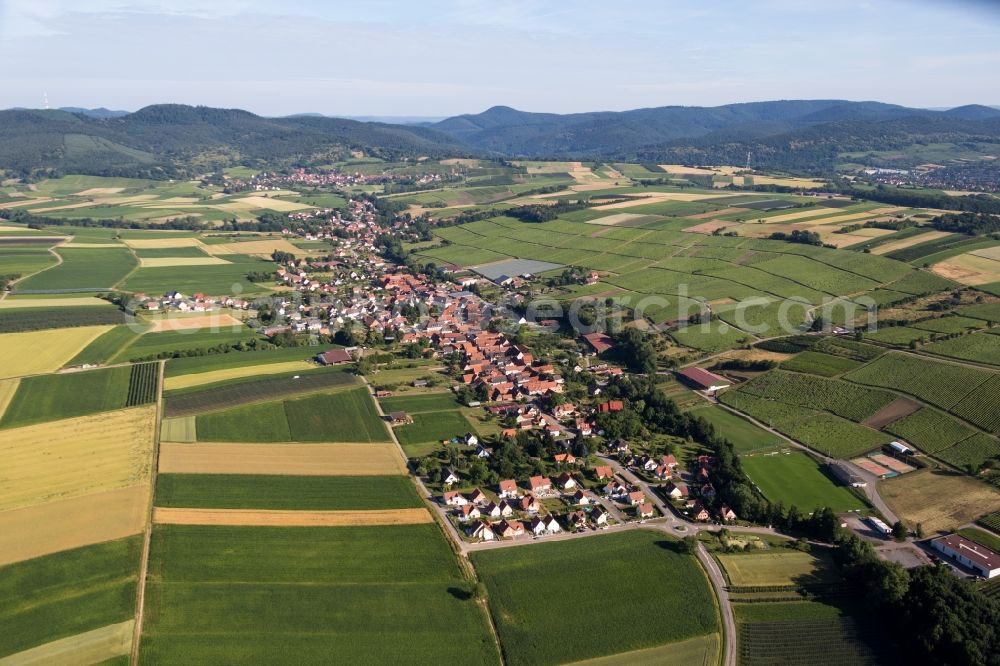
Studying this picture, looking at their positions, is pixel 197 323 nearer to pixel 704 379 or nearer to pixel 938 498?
pixel 704 379

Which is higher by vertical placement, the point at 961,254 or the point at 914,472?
the point at 961,254

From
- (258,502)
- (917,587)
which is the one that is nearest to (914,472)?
(917,587)

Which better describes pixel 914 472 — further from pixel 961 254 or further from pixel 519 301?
pixel 961 254

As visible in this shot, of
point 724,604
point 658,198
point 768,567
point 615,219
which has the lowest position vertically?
point 724,604

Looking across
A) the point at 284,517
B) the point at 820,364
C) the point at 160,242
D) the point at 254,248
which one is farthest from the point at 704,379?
the point at 160,242

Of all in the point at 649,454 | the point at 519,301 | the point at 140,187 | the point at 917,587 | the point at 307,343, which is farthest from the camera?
the point at 140,187

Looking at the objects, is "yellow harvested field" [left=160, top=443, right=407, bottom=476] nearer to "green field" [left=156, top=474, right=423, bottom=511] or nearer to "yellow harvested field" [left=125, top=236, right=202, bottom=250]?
"green field" [left=156, top=474, right=423, bottom=511]
